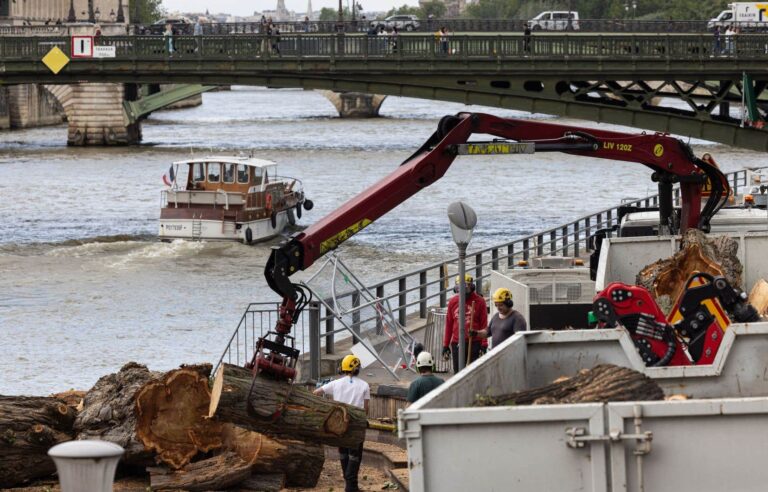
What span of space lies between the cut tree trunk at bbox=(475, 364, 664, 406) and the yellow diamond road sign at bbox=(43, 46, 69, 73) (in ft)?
151

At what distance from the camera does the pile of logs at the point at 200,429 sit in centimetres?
1373

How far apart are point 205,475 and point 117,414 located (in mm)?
1163

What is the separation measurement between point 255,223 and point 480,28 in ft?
121

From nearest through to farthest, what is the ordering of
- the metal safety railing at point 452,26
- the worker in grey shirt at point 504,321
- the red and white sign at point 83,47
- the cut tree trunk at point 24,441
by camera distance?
1. the cut tree trunk at point 24,441
2. the worker in grey shirt at point 504,321
3. the red and white sign at point 83,47
4. the metal safety railing at point 452,26

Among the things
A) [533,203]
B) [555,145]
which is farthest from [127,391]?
[533,203]

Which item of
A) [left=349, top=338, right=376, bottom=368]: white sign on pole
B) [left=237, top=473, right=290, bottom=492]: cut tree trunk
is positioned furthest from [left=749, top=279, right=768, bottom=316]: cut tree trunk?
[left=237, top=473, right=290, bottom=492]: cut tree trunk

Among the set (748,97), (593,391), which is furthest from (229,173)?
(593,391)

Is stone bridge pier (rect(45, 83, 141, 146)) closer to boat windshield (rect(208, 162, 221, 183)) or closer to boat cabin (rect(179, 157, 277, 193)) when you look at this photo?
boat windshield (rect(208, 162, 221, 183))

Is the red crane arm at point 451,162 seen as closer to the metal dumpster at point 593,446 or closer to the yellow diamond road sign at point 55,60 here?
the metal dumpster at point 593,446

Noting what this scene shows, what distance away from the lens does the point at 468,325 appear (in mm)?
18047

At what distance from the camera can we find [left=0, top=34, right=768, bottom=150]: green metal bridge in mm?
46125

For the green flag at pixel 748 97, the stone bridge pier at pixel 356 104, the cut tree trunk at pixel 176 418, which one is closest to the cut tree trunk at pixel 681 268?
the cut tree trunk at pixel 176 418

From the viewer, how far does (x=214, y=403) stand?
13641 millimetres

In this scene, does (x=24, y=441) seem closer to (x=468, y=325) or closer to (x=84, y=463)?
(x=468, y=325)
